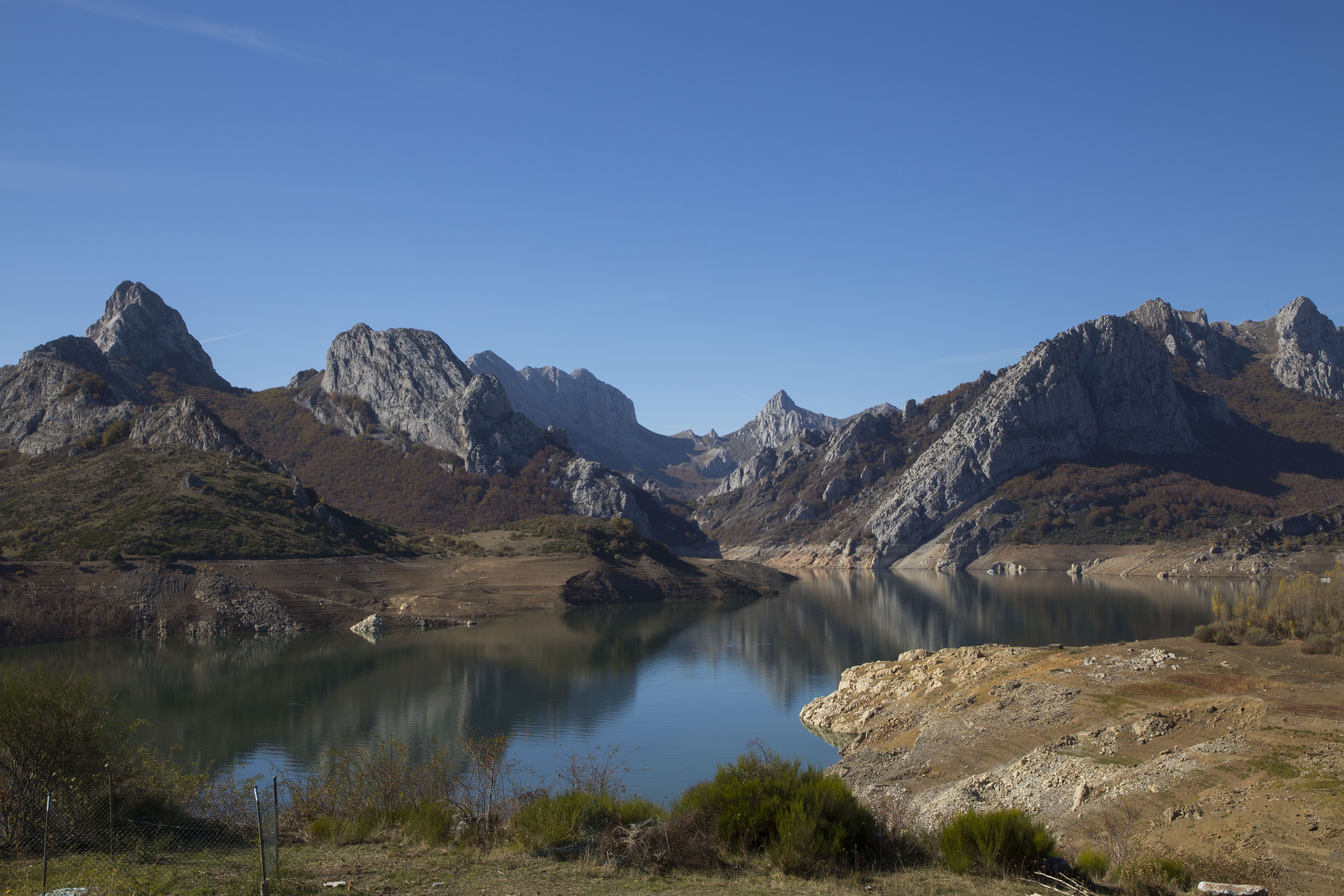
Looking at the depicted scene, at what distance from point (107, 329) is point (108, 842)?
192273mm

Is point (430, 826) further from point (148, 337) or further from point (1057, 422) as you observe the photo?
point (148, 337)

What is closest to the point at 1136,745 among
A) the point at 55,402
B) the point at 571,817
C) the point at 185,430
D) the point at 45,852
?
the point at 571,817

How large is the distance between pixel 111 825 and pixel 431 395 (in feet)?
565

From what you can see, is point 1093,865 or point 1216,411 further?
point 1216,411

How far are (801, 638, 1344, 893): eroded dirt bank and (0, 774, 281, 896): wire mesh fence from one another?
47.9ft

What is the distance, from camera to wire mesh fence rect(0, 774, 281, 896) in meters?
12.4

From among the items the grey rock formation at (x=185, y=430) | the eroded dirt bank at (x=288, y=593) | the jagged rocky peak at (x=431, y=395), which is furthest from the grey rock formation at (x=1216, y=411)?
the grey rock formation at (x=185, y=430)

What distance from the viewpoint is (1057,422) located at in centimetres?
17412

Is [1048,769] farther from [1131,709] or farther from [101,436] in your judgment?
[101,436]

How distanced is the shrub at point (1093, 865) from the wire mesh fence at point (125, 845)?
12998mm

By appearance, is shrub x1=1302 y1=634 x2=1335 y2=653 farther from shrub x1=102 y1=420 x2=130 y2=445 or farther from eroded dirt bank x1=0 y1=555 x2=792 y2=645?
shrub x1=102 y1=420 x2=130 y2=445

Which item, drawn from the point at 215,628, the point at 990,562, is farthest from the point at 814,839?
the point at 990,562

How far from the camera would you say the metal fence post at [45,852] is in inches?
465

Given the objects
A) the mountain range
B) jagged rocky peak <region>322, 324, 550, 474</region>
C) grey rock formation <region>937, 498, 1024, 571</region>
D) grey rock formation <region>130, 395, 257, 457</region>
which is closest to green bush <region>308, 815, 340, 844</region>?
grey rock formation <region>130, 395, 257, 457</region>
